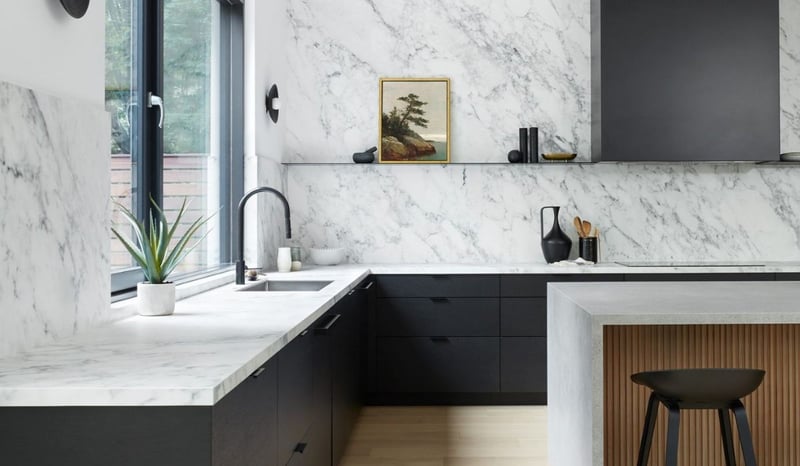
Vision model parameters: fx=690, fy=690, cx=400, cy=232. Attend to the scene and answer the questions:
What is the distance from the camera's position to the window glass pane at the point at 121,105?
2459mm

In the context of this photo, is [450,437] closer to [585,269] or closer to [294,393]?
[585,269]

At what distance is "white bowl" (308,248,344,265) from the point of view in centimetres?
441

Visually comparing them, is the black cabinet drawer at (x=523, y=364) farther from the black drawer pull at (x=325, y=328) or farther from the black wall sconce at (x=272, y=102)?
the black wall sconce at (x=272, y=102)

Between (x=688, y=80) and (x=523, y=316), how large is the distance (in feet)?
5.91

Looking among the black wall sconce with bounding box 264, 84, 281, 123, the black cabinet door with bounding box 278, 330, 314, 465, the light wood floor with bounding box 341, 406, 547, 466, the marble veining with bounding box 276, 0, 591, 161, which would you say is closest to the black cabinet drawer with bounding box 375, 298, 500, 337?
the light wood floor with bounding box 341, 406, 547, 466

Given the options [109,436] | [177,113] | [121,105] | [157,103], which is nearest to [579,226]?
[177,113]

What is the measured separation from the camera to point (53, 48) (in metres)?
1.82

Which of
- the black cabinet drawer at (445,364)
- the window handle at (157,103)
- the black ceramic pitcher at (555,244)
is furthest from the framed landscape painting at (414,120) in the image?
the window handle at (157,103)

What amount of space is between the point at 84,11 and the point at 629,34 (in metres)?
3.33

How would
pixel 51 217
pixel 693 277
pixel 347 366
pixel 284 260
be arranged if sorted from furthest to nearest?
pixel 693 277
pixel 284 260
pixel 347 366
pixel 51 217

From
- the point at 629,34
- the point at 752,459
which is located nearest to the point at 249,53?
the point at 629,34

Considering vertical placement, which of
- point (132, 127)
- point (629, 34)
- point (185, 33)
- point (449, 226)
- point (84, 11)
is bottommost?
point (449, 226)

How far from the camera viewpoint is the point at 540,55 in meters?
4.66

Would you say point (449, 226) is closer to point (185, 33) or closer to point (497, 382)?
point (497, 382)
